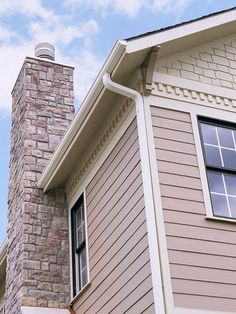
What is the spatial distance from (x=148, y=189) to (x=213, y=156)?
50.8 inches

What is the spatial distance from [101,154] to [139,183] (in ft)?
5.68

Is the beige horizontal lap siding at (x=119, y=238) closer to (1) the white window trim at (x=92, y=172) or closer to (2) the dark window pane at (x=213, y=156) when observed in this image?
(1) the white window trim at (x=92, y=172)

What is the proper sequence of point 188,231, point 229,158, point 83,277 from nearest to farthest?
point 188,231 → point 229,158 → point 83,277

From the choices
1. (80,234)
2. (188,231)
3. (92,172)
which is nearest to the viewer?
(188,231)

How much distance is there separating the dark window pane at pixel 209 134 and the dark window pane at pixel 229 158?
185mm

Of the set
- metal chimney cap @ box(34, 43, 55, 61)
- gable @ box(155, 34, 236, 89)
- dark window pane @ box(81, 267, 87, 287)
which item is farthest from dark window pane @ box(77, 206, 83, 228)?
metal chimney cap @ box(34, 43, 55, 61)

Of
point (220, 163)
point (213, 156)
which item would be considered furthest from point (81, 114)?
point (220, 163)

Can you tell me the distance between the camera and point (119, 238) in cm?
828

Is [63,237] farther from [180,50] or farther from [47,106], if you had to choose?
[180,50]

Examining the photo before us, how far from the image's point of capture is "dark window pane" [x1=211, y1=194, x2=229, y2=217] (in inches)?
310

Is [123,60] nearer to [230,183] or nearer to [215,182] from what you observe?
[215,182]

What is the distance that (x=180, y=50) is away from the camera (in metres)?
8.97

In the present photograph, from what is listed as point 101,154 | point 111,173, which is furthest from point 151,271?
point 101,154

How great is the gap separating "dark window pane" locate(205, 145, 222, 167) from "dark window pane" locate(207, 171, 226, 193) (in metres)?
0.14
